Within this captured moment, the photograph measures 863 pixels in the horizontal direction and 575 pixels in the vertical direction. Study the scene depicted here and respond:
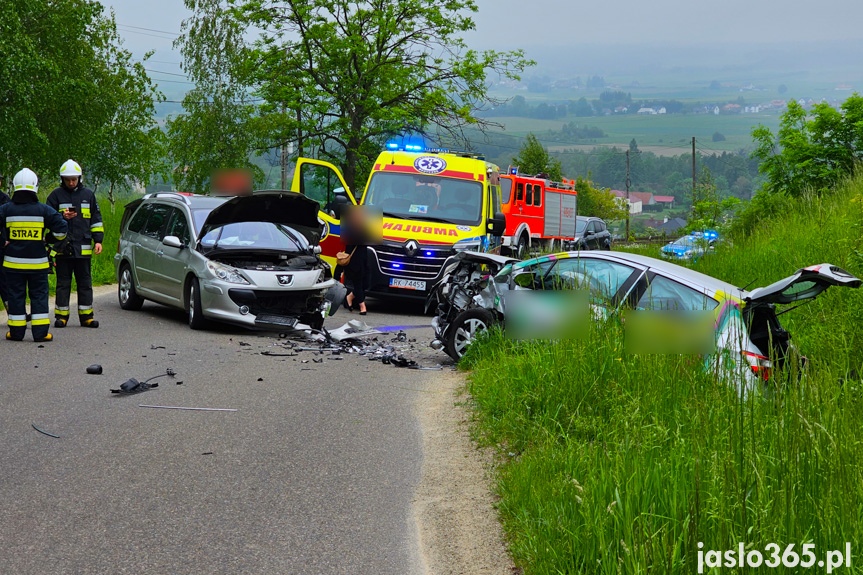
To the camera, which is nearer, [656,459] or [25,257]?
[656,459]

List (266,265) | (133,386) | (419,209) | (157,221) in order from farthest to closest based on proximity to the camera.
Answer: (419,209), (157,221), (266,265), (133,386)

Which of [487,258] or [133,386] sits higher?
[487,258]

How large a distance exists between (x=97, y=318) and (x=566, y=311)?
880cm

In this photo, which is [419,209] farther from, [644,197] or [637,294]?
[644,197]

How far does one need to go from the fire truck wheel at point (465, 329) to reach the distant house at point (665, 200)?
487 feet

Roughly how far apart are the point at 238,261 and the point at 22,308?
9.75ft

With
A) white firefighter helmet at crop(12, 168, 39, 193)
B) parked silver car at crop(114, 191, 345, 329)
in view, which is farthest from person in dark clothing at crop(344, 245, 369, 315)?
white firefighter helmet at crop(12, 168, 39, 193)

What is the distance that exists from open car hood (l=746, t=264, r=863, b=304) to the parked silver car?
24.3ft

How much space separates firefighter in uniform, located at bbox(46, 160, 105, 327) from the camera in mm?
12805

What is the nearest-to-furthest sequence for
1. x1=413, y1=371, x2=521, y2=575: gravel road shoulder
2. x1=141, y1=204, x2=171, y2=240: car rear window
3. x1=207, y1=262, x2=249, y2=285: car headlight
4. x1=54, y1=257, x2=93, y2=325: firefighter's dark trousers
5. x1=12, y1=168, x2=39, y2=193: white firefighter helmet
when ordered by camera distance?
1. x1=413, y1=371, x2=521, y2=575: gravel road shoulder
2. x1=12, y1=168, x2=39, y2=193: white firefighter helmet
3. x1=207, y1=262, x2=249, y2=285: car headlight
4. x1=54, y1=257, x2=93, y2=325: firefighter's dark trousers
5. x1=141, y1=204, x2=171, y2=240: car rear window

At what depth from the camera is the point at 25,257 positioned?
37.6 feet

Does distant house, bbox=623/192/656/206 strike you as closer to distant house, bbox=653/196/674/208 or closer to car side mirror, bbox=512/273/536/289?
distant house, bbox=653/196/674/208

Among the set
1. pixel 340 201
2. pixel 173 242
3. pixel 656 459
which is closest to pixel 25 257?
pixel 173 242

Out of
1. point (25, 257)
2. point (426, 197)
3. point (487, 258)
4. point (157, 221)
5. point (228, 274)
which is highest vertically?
point (426, 197)
